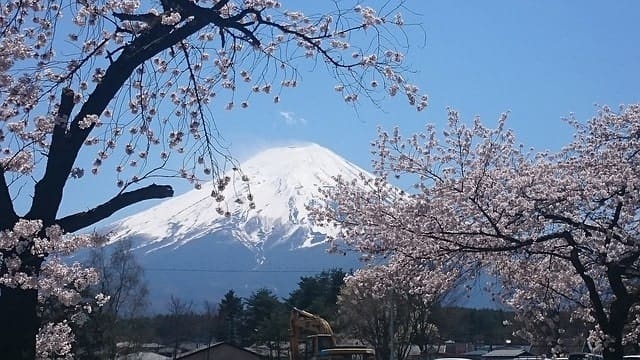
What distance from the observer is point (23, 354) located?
6.77 m

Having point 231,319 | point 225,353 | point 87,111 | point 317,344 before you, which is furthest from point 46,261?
point 231,319

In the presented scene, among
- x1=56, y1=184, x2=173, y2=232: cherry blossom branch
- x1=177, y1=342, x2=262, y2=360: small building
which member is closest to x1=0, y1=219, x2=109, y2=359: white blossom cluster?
x1=56, y1=184, x2=173, y2=232: cherry blossom branch

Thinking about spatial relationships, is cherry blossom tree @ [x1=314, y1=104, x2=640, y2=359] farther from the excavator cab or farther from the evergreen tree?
the evergreen tree

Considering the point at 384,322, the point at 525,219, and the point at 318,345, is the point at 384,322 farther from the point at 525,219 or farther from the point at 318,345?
the point at 525,219

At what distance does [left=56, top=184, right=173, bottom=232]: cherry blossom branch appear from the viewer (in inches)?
284

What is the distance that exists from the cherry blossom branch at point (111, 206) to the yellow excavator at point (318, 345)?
21.2 metres

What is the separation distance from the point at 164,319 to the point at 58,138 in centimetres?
7291

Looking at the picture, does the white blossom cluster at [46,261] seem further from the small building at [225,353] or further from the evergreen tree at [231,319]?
the evergreen tree at [231,319]

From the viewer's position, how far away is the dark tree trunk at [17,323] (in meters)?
6.71

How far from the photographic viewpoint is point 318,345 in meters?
30.4

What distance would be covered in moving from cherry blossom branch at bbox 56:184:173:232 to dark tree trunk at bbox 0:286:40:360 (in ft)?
2.08

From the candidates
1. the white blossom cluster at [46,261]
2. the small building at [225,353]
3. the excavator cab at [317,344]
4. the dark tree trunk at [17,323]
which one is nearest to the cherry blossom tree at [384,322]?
the excavator cab at [317,344]

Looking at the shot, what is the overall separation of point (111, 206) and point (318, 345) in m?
23.8

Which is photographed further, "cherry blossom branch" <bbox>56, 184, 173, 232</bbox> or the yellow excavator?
the yellow excavator
